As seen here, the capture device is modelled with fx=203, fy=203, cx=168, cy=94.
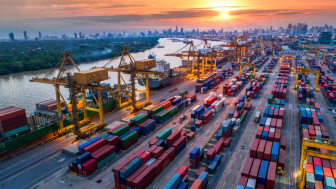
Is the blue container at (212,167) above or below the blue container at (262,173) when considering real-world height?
below

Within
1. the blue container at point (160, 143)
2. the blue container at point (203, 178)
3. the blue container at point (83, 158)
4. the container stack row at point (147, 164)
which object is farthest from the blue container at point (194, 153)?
the blue container at point (83, 158)

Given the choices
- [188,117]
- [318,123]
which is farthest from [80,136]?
[318,123]

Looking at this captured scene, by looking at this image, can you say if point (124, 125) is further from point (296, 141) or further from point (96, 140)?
point (296, 141)

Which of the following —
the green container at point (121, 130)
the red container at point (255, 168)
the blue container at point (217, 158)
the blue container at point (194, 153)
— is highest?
the green container at point (121, 130)

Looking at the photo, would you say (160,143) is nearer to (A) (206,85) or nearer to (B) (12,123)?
(B) (12,123)

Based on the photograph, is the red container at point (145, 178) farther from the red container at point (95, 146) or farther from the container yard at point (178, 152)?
the red container at point (95, 146)

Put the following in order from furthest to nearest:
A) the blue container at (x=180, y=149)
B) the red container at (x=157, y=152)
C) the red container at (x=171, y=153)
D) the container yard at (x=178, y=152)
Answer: the blue container at (x=180, y=149) → the red container at (x=171, y=153) → the red container at (x=157, y=152) → the container yard at (x=178, y=152)
